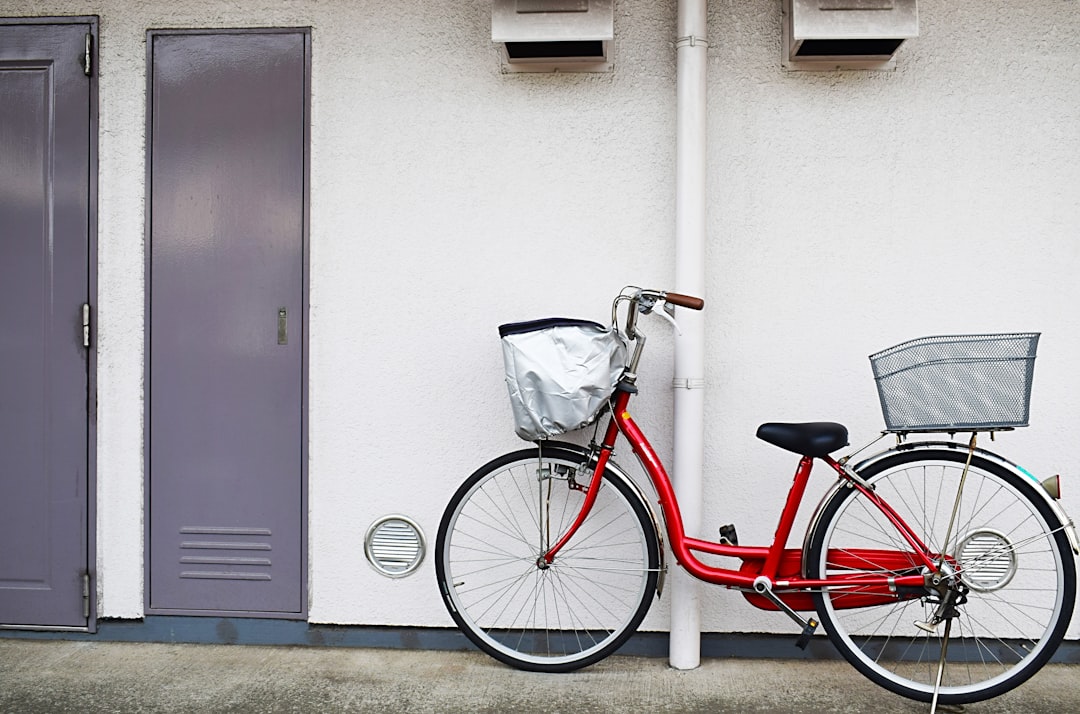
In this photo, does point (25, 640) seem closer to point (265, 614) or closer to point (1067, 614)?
point (265, 614)

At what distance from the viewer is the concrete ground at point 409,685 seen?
2.83 m

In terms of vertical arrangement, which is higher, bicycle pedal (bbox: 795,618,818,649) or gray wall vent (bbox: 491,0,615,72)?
gray wall vent (bbox: 491,0,615,72)

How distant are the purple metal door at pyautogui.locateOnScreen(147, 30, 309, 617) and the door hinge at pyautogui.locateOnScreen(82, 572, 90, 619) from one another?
0.26m

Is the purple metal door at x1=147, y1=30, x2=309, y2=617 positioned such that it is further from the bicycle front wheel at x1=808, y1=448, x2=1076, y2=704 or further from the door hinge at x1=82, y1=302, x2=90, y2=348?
the bicycle front wheel at x1=808, y1=448, x2=1076, y2=704

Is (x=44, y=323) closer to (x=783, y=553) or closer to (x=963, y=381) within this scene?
(x=783, y=553)

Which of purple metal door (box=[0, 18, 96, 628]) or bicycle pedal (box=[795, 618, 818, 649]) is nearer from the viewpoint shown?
bicycle pedal (box=[795, 618, 818, 649])

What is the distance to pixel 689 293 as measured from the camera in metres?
3.10

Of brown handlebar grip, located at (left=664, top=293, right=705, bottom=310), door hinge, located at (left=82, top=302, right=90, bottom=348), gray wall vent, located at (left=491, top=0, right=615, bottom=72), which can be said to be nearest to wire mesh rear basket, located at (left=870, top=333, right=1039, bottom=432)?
brown handlebar grip, located at (left=664, top=293, right=705, bottom=310)

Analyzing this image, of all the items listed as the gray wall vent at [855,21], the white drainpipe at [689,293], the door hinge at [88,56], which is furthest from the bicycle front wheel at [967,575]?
the door hinge at [88,56]

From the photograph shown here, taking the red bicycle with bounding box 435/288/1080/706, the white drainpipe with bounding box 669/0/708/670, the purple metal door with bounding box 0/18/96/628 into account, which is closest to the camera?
the red bicycle with bounding box 435/288/1080/706

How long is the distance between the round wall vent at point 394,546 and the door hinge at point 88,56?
2.09 metres

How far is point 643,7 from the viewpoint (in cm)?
321

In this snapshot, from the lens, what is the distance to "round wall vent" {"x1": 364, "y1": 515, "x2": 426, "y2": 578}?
3.32m

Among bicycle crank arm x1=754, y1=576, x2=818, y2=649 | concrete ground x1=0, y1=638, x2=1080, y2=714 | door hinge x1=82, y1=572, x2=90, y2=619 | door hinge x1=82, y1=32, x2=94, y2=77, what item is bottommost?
concrete ground x1=0, y1=638, x2=1080, y2=714
